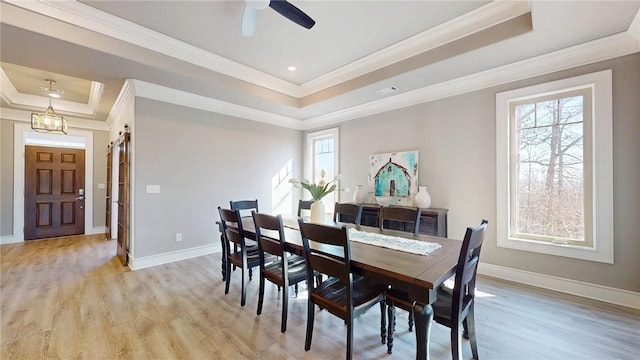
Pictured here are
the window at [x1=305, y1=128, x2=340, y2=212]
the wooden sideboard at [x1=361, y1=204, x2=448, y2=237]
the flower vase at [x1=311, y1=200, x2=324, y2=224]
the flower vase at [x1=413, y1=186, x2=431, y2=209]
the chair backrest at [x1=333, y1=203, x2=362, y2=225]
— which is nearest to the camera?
the flower vase at [x1=311, y1=200, x2=324, y2=224]

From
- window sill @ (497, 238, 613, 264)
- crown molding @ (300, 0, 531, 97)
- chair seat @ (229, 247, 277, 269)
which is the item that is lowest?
chair seat @ (229, 247, 277, 269)

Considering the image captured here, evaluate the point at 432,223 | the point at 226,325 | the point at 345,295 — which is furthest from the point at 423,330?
the point at 432,223

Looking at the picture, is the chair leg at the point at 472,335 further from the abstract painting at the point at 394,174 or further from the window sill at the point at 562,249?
the abstract painting at the point at 394,174

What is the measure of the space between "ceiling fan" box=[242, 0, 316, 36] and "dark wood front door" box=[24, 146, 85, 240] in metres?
6.08

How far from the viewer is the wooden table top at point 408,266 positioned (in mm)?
1360

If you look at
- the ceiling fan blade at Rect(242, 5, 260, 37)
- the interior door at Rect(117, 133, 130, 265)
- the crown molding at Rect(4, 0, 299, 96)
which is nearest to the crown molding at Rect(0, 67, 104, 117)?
the interior door at Rect(117, 133, 130, 265)

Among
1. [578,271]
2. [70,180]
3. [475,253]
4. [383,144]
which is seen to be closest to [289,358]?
[475,253]

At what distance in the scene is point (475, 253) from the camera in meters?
1.74

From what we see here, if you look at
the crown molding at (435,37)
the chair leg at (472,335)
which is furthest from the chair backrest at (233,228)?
the crown molding at (435,37)

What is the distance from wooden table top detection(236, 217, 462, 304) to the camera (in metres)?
1.36

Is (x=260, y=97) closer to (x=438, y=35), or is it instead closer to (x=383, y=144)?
(x=383, y=144)

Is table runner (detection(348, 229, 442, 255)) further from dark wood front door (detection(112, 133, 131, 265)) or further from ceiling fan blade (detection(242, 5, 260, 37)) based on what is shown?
dark wood front door (detection(112, 133, 131, 265))

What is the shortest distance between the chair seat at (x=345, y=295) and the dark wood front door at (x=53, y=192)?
692cm

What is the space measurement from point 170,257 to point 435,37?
4.76m
